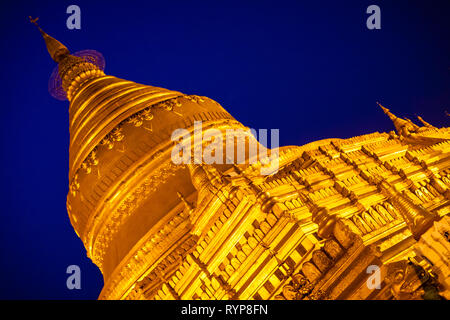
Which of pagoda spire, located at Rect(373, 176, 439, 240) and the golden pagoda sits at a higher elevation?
the golden pagoda

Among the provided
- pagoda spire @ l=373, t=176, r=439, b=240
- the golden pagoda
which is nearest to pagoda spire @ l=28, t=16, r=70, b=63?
the golden pagoda

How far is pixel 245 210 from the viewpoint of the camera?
22.1 feet

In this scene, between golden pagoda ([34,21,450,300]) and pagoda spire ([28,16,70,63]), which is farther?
pagoda spire ([28,16,70,63])

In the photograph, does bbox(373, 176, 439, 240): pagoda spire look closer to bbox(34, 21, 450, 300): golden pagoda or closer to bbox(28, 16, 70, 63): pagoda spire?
bbox(34, 21, 450, 300): golden pagoda

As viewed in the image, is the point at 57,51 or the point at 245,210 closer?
the point at 245,210

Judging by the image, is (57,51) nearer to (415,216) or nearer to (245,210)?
(245,210)

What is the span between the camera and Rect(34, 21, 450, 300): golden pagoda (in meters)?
5.68

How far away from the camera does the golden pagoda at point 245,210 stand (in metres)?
5.68

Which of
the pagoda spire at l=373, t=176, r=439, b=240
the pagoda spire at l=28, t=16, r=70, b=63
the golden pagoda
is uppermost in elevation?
the pagoda spire at l=28, t=16, r=70, b=63

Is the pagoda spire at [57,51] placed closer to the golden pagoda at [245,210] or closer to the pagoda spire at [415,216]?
the golden pagoda at [245,210]

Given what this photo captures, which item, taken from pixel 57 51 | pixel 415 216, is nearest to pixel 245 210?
pixel 415 216

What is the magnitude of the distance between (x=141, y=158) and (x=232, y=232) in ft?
15.5
